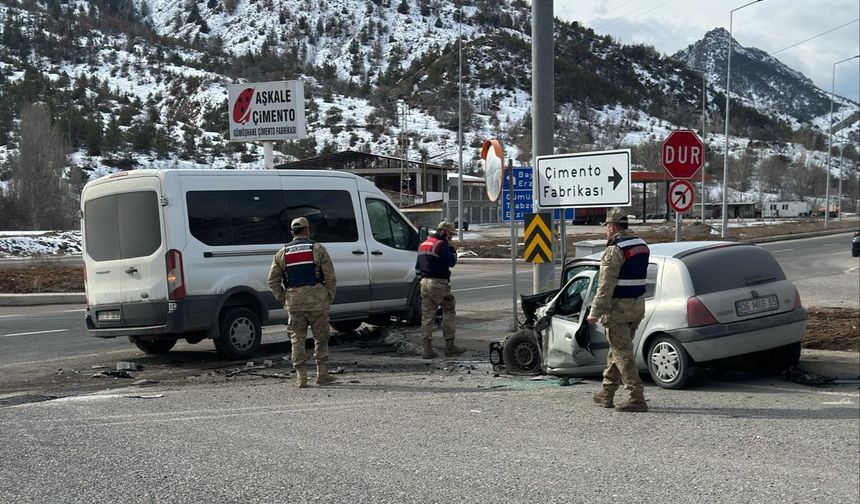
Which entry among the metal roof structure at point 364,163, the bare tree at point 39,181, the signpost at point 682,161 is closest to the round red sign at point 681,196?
the signpost at point 682,161

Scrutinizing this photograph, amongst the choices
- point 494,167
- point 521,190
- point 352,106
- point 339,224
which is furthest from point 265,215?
point 352,106

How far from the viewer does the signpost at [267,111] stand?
20.4 meters

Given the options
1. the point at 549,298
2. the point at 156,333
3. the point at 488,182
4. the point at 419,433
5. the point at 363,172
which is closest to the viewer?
the point at 419,433

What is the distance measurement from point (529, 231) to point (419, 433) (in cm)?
508

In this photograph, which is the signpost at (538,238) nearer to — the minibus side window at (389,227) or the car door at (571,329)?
the car door at (571,329)

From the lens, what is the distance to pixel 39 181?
6912cm

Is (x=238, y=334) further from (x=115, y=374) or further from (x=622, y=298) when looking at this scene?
(x=622, y=298)

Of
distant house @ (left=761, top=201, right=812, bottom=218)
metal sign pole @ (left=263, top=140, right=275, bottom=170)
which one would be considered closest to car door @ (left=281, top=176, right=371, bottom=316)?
metal sign pole @ (left=263, top=140, right=275, bottom=170)

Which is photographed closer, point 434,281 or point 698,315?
point 698,315

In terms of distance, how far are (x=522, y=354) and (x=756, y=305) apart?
8.80ft

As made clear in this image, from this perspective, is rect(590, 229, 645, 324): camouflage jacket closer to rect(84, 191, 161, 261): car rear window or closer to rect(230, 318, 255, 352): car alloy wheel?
rect(230, 318, 255, 352): car alloy wheel

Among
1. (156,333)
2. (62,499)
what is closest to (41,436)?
(62,499)

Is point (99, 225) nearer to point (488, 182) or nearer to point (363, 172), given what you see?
point (488, 182)

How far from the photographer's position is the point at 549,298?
934 centimetres
